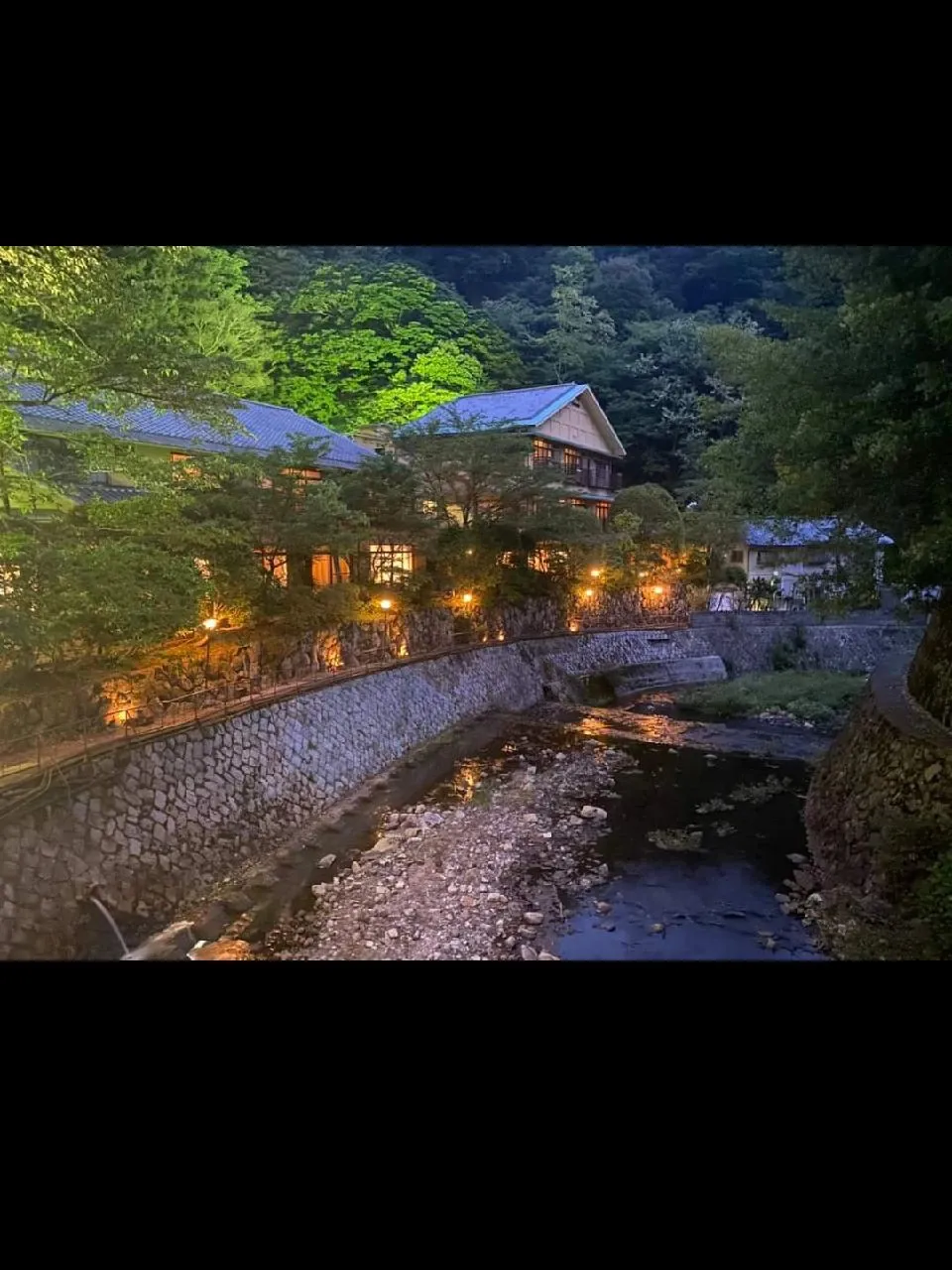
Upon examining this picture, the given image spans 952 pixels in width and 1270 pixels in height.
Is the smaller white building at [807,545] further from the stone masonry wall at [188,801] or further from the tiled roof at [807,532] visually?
the stone masonry wall at [188,801]

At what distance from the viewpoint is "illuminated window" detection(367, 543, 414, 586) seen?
7.19m

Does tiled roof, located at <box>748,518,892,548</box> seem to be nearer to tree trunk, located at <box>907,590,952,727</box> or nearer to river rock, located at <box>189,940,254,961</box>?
tree trunk, located at <box>907,590,952,727</box>

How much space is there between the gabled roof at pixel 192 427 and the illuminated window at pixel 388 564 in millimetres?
912

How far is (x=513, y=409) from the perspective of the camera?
769cm

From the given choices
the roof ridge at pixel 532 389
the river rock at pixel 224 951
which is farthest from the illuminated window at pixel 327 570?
the river rock at pixel 224 951

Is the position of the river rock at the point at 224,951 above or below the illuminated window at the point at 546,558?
below

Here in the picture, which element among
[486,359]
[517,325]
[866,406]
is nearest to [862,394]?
[866,406]

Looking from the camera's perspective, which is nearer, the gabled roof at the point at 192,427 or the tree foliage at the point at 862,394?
the tree foliage at the point at 862,394

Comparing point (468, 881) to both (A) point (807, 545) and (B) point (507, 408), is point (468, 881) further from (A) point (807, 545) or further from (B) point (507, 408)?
(B) point (507, 408)

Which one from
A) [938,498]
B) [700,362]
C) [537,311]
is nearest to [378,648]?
[537,311]

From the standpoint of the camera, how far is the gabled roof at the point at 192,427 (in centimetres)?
367

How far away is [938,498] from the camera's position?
3.29 meters
